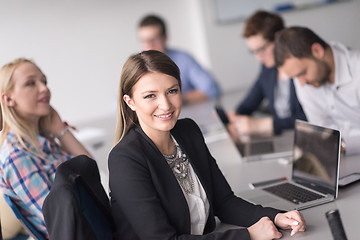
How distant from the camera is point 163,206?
1.38 metres

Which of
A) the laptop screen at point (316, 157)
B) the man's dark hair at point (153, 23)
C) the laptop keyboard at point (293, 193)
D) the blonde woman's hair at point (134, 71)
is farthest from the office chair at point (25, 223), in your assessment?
the man's dark hair at point (153, 23)

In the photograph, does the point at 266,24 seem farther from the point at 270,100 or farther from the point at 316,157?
the point at 316,157

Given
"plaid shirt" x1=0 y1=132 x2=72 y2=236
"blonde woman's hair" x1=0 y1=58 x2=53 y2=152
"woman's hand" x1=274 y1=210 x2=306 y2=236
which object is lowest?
"woman's hand" x1=274 y1=210 x2=306 y2=236

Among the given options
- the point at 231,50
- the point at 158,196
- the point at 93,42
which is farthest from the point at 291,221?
the point at 93,42

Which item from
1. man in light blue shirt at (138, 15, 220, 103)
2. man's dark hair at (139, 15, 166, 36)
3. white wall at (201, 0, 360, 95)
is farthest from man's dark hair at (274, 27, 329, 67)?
white wall at (201, 0, 360, 95)

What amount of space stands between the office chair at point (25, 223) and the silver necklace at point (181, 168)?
0.58 m

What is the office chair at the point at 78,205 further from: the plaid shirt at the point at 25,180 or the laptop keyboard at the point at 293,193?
the laptop keyboard at the point at 293,193

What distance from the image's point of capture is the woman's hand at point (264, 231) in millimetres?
1333

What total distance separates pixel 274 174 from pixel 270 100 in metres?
1.40

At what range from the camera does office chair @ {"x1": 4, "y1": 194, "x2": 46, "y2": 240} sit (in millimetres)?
1646

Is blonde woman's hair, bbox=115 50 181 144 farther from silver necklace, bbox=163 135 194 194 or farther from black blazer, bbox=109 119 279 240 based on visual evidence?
silver necklace, bbox=163 135 194 194

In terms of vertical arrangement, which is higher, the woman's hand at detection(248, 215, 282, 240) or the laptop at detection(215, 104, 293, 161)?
the woman's hand at detection(248, 215, 282, 240)

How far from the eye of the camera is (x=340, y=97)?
245cm

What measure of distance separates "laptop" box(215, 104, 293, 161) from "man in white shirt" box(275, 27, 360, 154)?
0.29 meters
